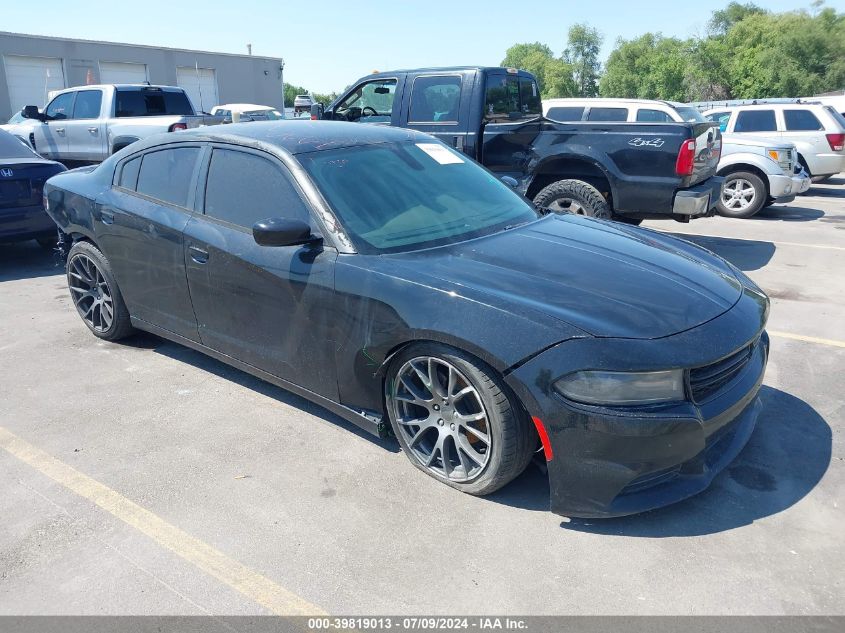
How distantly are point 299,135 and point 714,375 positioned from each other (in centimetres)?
261

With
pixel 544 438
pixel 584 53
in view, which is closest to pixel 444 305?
pixel 544 438

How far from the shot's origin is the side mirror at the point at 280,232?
327 cm

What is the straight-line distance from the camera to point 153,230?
13.9ft

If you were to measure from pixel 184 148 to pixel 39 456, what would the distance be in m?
2.02

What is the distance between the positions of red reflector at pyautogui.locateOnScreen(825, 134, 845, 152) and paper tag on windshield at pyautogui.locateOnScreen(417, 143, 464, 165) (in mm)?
11216

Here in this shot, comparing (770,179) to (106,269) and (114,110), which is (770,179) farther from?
(114,110)

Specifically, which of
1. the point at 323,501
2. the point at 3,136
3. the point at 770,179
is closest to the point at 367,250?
the point at 323,501

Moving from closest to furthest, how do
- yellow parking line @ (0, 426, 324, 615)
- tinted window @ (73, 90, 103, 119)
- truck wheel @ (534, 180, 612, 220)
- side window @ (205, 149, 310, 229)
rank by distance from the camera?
yellow parking line @ (0, 426, 324, 615), side window @ (205, 149, 310, 229), truck wheel @ (534, 180, 612, 220), tinted window @ (73, 90, 103, 119)

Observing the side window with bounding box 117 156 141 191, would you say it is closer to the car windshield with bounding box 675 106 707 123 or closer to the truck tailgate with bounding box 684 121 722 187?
the truck tailgate with bounding box 684 121 722 187

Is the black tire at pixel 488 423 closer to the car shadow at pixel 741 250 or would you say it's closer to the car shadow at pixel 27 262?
the car shadow at pixel 741 250

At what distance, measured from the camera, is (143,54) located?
31875mm

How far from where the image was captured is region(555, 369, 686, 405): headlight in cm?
264

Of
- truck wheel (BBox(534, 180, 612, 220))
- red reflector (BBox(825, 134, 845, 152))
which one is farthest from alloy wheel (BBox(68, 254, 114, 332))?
red reflector (BBox(825, 134, 845, 152))

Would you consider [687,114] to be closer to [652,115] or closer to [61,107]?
[652,115]
